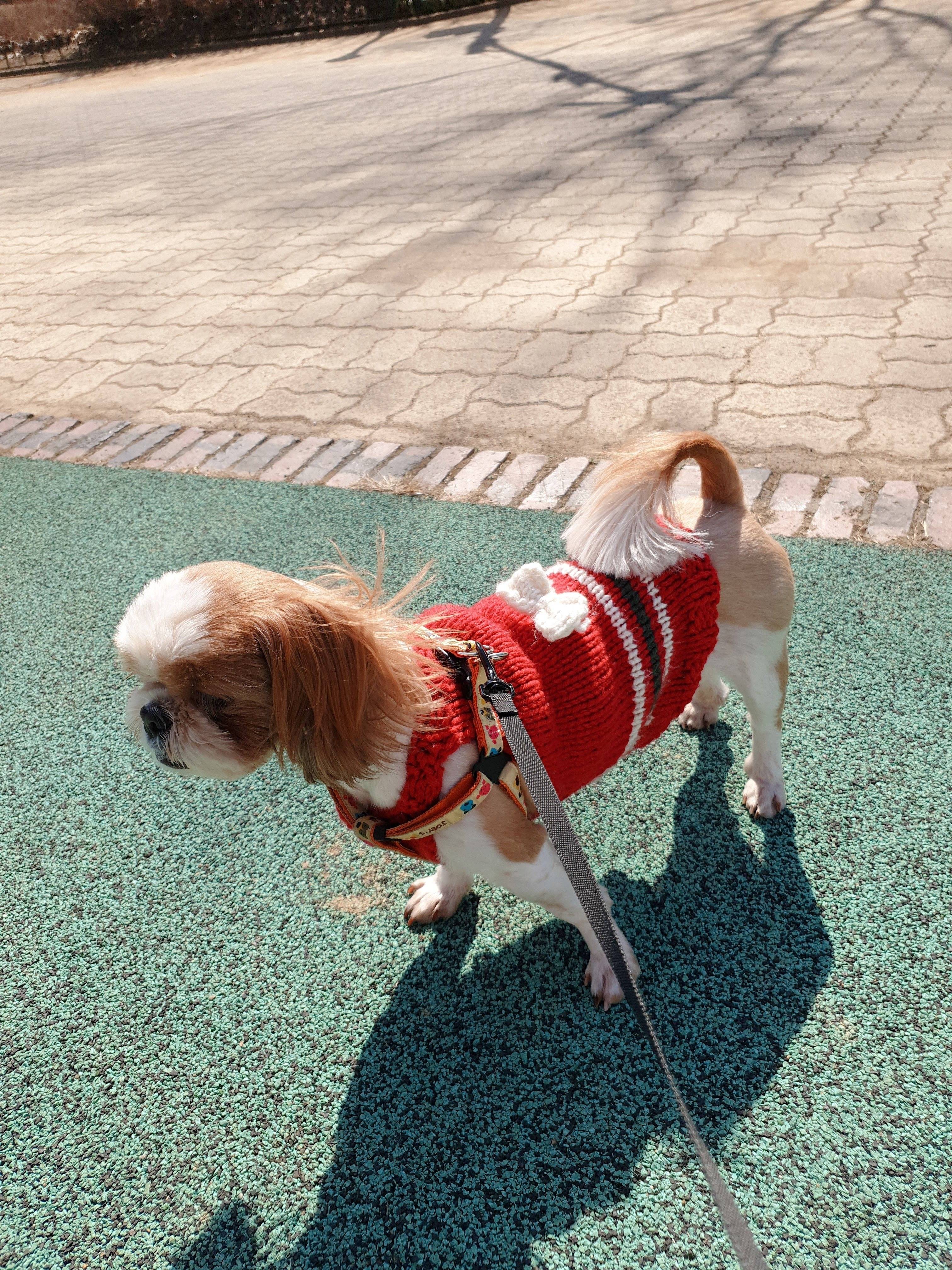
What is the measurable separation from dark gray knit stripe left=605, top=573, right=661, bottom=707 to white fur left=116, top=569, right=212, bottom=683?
0.92 m

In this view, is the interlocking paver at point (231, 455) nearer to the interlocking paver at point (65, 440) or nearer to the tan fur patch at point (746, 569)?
the interlocking paver at point (65, 440)

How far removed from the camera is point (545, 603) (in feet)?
6.21

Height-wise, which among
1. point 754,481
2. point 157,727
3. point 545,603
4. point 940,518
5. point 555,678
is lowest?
point 940,518

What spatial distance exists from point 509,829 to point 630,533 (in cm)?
72

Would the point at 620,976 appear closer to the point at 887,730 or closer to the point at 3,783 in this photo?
the point at 887,730

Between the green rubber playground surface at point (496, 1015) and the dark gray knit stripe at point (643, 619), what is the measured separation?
0.68 m

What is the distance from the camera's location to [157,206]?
9.43 meters

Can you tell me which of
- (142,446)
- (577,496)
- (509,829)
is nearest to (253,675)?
(509,829)

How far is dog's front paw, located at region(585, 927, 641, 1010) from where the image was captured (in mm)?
2045

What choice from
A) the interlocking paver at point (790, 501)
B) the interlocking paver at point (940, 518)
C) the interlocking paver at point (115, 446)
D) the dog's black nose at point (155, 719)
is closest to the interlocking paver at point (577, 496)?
the interlocking paver at point (790, 501)

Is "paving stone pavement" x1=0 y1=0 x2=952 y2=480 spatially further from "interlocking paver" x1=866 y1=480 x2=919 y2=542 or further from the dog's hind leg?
the dog's hind leg

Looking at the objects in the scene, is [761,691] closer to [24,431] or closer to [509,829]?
[509,829]

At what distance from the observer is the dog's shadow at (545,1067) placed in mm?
1734

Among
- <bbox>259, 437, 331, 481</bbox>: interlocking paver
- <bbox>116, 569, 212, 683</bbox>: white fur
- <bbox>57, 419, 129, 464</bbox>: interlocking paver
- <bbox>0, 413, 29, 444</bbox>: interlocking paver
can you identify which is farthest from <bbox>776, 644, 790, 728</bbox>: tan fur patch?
<bbox>0, 413, 29, 444</bbox>: interlocking paver
